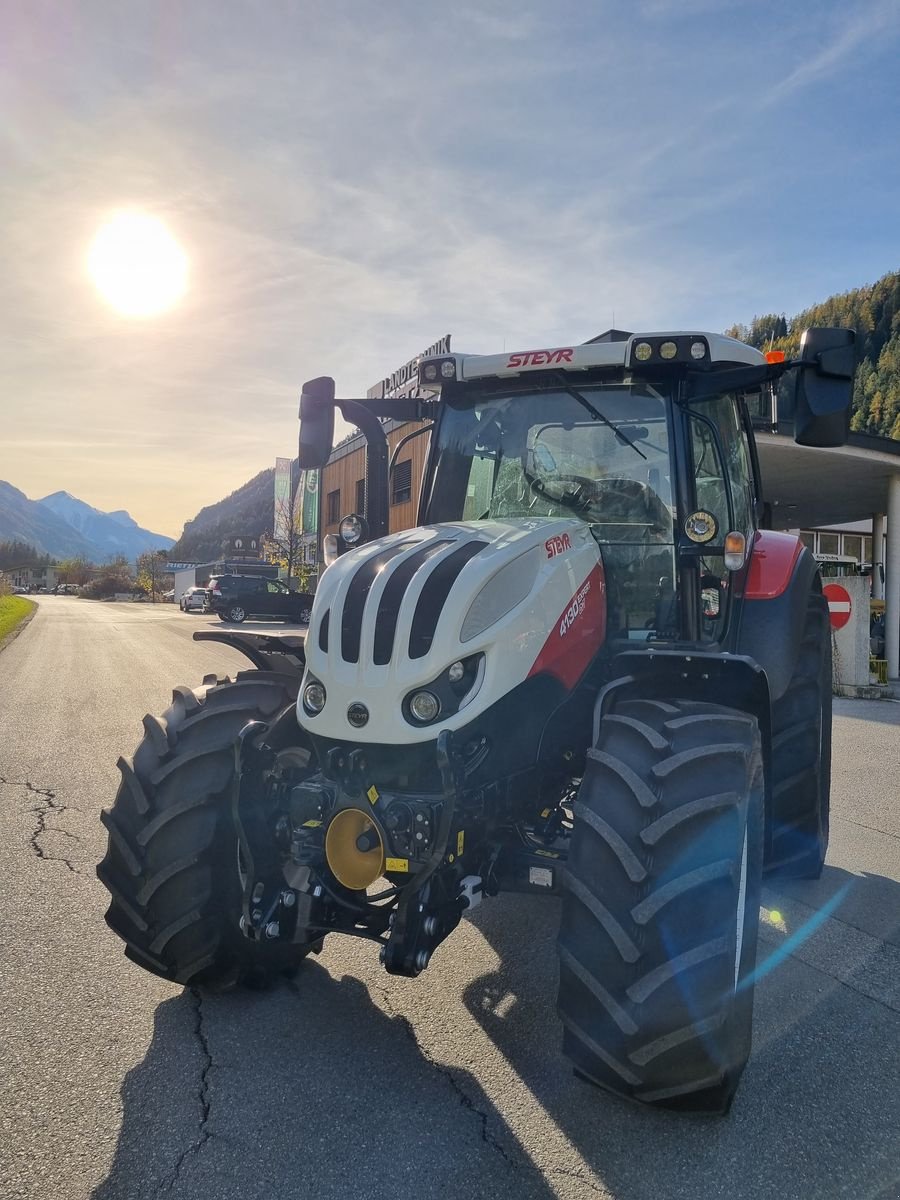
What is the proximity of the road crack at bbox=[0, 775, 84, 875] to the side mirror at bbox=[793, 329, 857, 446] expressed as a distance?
4.20m

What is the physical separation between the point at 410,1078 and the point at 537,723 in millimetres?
1193

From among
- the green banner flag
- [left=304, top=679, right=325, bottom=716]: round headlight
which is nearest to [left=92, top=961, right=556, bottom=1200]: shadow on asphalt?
[left=304, top=679, right=325, bottom=716]: round headlight

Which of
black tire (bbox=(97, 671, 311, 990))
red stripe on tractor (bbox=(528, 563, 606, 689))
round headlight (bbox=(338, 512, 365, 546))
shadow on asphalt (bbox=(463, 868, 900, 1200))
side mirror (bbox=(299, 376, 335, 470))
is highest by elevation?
side mirror (bbox=(299, 376, 335, 470))

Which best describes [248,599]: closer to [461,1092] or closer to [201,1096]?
[201,1096]

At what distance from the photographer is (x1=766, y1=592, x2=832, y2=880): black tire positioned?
473 cm

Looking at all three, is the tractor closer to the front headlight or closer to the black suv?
the front headlight

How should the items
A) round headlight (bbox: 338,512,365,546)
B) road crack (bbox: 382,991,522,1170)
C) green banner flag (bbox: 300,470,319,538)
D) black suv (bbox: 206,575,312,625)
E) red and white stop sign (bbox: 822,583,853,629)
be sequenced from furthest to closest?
green banner flag (bbox: 300,470,319,538) < black suv (bbox: 206,575,312,625) < red and white stop sign (bbox: 822,583,853,629) < round headlight (bbox: 338,512,365,546) < road crack (bbox: 382,991,522,1170)

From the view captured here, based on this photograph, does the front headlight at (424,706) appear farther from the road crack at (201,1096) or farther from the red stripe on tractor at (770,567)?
the red stripe on tractor at (770,567)

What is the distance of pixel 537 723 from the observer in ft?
10.4

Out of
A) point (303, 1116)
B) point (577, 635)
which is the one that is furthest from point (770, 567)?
point (303, 1116)

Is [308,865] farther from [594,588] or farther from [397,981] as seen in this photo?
[594,588]

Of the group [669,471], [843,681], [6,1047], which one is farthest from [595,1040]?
[843,681]

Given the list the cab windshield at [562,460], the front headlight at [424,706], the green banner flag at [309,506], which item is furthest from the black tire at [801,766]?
the green banner flag at [309,506]

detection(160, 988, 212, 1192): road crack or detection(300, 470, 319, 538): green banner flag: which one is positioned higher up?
detection(300, 470, 319, 538): green banner flag
